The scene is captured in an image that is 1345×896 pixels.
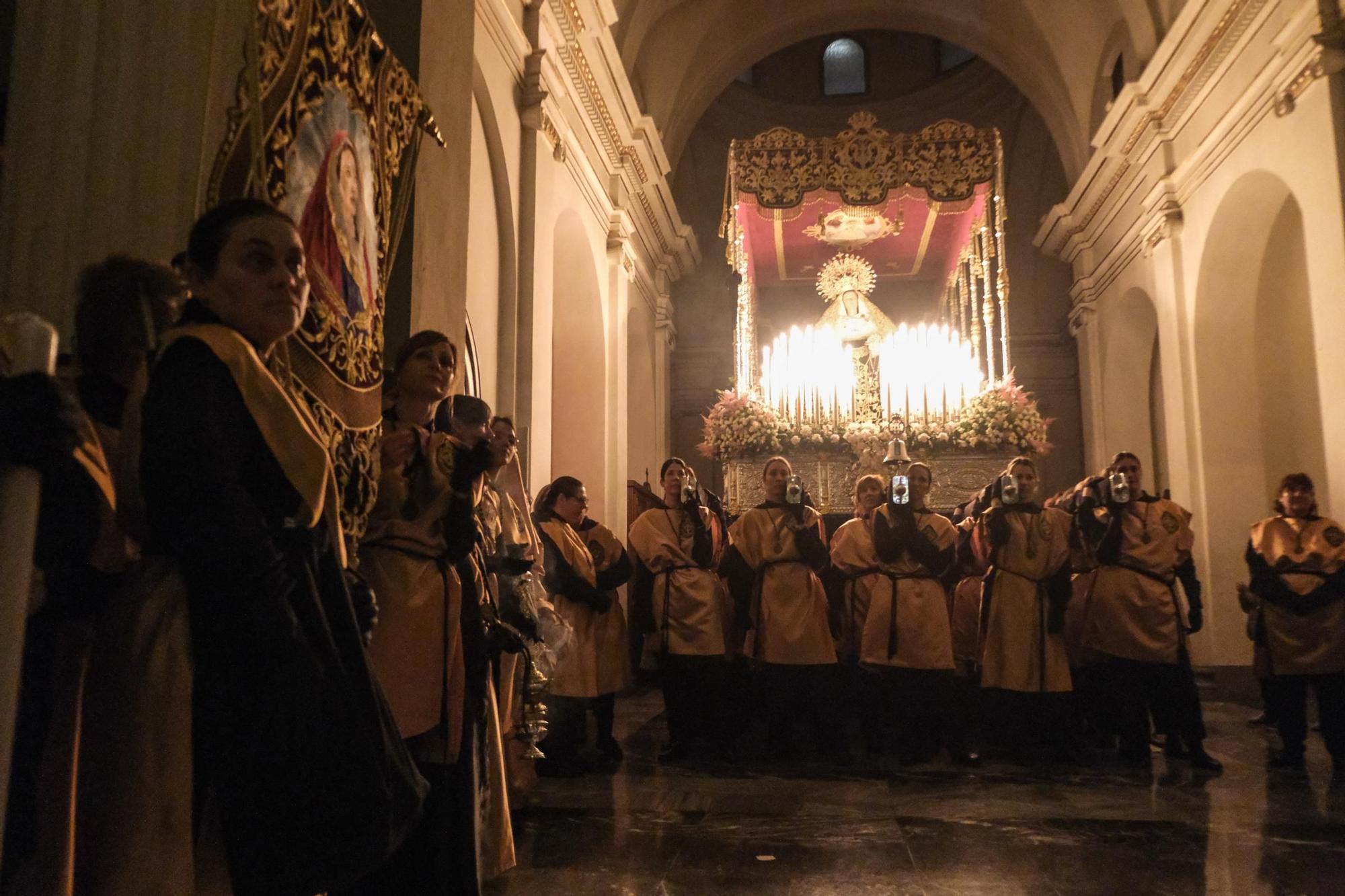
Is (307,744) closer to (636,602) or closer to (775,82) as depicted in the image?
(636,602)

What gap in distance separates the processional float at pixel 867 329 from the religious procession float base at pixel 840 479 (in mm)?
13

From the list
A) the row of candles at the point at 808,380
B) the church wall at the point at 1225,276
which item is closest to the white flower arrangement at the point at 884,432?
the row of candles at the point at 808,380

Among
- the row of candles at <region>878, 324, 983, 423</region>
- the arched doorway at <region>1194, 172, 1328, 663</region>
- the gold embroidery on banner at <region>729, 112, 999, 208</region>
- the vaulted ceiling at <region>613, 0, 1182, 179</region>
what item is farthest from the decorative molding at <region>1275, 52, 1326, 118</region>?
the row of candles at <region>878, 324, 983, 423</region>

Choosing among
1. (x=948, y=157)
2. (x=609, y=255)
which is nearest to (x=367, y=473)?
(x=609, y=255)

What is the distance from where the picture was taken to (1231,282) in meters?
8.94

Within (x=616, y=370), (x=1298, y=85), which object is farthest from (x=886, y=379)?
(x=1298, y=85)

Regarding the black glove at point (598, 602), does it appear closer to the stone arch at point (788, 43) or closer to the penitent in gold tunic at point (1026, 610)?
the penitent in gold tunic at point (1026, 610)

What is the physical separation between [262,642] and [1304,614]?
5.58m

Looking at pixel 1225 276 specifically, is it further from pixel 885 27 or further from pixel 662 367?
pixel 662 367

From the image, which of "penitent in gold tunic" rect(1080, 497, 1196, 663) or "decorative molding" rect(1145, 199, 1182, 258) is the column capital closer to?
"decorative molding" rect(1145, 199, 1182, 258)

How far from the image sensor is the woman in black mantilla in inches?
57.3

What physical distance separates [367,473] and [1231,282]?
350 inches

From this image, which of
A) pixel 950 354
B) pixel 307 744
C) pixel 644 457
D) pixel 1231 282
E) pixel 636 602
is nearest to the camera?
pixel 307 744

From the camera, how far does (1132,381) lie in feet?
37.9
